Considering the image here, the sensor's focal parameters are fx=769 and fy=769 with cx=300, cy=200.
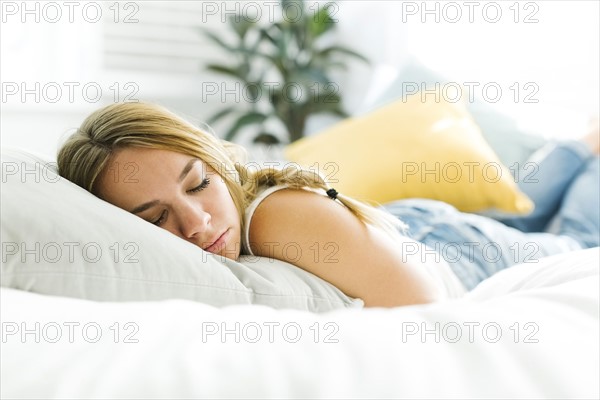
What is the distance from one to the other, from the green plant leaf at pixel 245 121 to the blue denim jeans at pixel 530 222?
156 cm

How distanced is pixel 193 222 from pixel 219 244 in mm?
47

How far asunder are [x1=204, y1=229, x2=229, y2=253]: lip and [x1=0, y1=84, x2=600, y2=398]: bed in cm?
16

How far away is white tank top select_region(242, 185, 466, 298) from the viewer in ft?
3.63

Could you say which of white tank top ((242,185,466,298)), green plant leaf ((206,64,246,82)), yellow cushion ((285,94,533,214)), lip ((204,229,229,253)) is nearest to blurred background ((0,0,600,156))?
green plant leaf ((206,64,246,82))

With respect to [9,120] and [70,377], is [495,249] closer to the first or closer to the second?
[70,377]

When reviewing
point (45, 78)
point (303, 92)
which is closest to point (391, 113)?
point (303, 92)

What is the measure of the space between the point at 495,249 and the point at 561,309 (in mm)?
811

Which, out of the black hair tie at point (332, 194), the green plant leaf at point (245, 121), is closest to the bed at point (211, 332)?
the black hair tie at point (332, 194)

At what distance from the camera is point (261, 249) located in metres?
1.07

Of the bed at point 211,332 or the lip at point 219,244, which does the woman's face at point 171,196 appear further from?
the bed at point 211,332

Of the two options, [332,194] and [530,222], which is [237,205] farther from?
[530,222]

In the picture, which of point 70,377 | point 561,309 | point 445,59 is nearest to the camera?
point 70,377

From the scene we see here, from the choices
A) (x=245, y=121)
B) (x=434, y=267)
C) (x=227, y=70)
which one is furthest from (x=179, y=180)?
(x=227, y=70)

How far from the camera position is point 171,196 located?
1053mm
